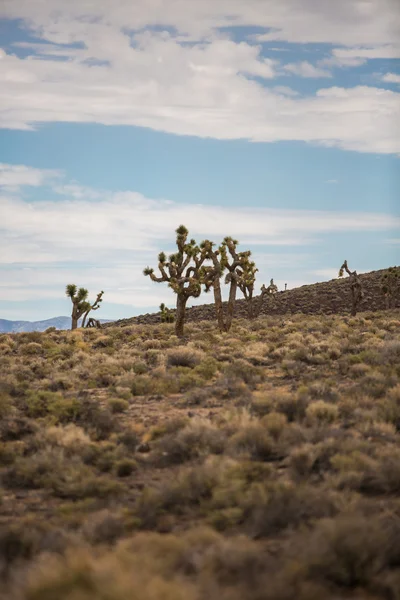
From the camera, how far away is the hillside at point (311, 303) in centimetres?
7882

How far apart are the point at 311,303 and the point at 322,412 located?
73140 mm

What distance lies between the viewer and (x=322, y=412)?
12.6 meters

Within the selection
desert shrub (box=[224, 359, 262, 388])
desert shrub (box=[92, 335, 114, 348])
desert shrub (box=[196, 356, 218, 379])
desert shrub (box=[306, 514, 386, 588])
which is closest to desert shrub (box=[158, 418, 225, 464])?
desert shrub (box=[306, 514, 386, 588])

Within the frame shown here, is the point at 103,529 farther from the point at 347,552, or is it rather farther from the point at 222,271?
the point at 222,271

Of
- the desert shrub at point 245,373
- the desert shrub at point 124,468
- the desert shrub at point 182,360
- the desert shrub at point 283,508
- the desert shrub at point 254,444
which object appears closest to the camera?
the desert shrub at point 283,508

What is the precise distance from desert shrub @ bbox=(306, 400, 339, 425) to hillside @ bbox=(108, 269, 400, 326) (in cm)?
6234

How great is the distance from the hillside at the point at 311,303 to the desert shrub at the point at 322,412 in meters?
62.3

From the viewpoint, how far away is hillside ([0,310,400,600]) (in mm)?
5648

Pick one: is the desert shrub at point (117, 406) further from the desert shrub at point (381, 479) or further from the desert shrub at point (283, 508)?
the desert shrub at point (381, 479)

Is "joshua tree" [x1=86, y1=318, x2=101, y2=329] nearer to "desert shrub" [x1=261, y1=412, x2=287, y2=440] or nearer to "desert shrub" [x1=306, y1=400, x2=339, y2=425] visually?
"desert shrub" [x1=306, y1=400, x2=339, y2=425]

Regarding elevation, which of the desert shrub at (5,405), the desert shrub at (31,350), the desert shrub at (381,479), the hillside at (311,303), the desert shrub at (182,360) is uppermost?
the hillside at (311,303)

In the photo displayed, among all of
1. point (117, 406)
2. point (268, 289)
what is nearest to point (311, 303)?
point (268, 289)

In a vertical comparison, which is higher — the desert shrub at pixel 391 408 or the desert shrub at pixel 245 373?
the desert shrub at pixel 245 373

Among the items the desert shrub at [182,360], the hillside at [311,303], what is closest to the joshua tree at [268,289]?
the hillside at [311,303]
